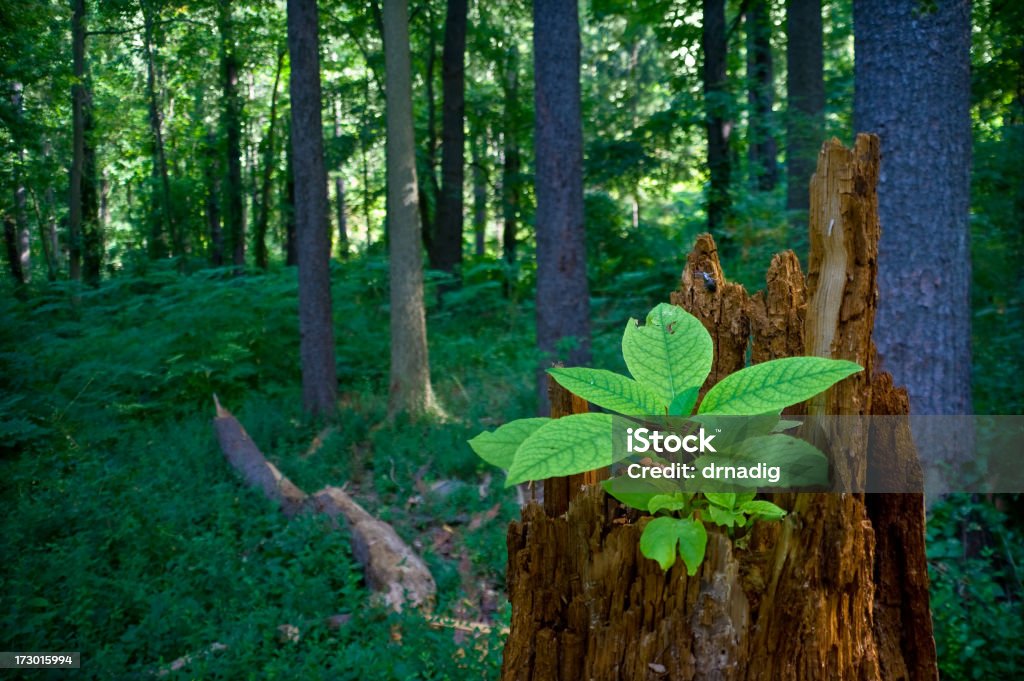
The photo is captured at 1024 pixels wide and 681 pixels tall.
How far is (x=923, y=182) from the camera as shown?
464cm

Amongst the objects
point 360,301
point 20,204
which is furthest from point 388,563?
point 360,301

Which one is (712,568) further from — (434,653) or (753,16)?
(753,16)

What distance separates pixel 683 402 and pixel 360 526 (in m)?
5.08

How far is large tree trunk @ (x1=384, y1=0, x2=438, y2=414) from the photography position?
9156mm

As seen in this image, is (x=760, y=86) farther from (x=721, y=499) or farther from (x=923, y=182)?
(x=721, y=499)

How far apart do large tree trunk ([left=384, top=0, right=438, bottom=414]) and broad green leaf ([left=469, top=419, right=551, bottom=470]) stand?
25.9 ft

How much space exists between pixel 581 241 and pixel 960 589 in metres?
5.32

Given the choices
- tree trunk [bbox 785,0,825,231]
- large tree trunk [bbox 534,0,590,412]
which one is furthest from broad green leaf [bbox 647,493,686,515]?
tree trunk [bbox 785,0,825,231]

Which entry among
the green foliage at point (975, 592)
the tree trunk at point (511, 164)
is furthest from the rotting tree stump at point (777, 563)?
the tree trunk at point (511, 164)

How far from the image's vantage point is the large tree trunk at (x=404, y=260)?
360 inches

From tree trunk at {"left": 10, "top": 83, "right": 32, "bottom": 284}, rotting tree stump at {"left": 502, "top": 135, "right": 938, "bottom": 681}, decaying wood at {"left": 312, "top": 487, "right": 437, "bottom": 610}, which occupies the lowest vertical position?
decaying wood at {"left": 312, "top": 487, "right": 437, "bottom": 610}

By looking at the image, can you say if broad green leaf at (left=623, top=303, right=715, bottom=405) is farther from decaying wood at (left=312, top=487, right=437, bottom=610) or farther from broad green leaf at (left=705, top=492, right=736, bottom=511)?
decaying wood at (left=312, top=487, right=437, bottom=610)

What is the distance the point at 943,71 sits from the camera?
4.60 metres

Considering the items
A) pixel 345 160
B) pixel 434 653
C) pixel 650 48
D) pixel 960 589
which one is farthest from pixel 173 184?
pixel 650 48
